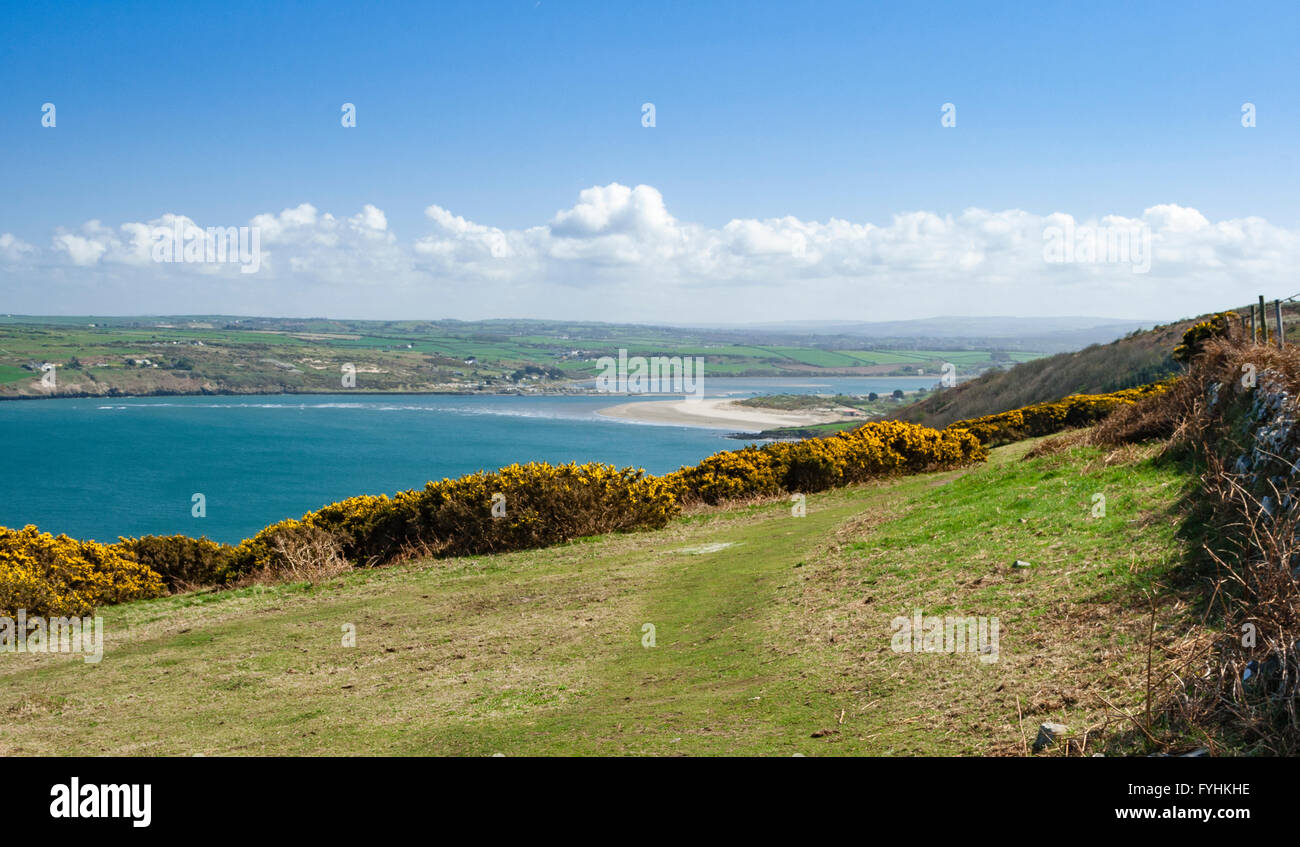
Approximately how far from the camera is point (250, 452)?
9412 centimetres

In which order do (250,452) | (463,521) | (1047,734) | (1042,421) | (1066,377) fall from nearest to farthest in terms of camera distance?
(1047,734) < (463,521) < (1042,421) < (1066,377) < (250,452)

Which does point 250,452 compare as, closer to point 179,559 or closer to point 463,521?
point 179,559

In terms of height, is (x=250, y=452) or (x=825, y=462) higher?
(x=825, y=462)

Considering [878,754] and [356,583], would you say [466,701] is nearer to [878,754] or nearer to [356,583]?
[878,754]

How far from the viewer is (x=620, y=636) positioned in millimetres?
11031

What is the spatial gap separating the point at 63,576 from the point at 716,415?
378ft

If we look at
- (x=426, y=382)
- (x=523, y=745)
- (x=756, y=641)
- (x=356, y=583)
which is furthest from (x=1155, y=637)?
(x=426, y=382)

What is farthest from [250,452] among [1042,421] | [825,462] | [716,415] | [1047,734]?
[1047,734]

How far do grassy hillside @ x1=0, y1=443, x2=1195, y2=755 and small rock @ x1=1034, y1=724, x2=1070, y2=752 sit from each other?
0.37 feet
